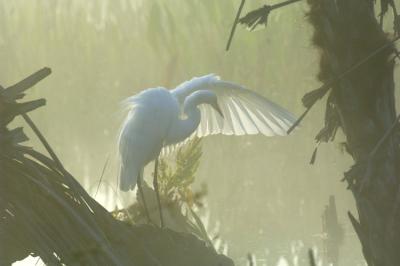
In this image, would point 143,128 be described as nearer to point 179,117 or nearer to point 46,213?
point 179,117

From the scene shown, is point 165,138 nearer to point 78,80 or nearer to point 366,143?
point 366,143

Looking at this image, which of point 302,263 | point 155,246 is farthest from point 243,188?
point 155,246

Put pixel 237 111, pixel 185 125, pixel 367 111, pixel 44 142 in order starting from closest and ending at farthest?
pixel 44 142, pixel 367 111, pixel 185 125, pixel 237 111

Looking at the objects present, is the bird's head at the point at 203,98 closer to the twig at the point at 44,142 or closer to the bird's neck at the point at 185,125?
the bird's neck at the point at 185,125

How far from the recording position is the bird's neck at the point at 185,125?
9.61 feet

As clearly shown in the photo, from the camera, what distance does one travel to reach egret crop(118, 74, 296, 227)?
9.30 feet

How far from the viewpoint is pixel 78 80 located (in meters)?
8.27

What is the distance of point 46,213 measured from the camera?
1.48 metres

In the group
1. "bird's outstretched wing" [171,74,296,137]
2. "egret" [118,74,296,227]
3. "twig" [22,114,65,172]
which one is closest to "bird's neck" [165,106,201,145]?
"egret" [118,74,296,227]

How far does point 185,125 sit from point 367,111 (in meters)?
1.45

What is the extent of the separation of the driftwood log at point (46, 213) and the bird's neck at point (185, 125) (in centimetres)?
136

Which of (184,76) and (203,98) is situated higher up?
(184,76)

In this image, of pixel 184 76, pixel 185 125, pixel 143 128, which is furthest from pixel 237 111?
pixel 184 76

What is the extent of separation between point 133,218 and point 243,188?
17.4ft
